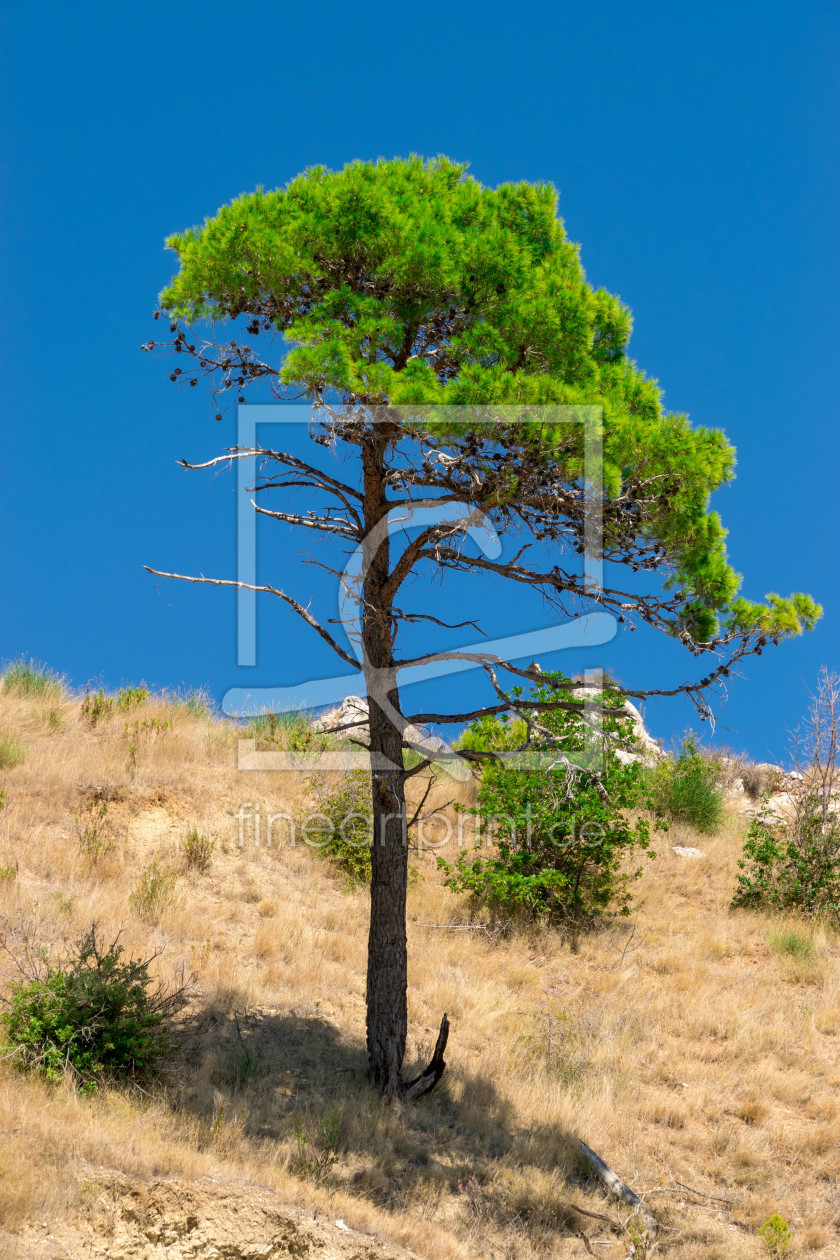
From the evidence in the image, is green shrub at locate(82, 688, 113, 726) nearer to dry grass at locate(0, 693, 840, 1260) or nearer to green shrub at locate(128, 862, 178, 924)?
dry grass at locate(0, 693, 840, 1260)

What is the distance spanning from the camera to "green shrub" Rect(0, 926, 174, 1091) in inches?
287

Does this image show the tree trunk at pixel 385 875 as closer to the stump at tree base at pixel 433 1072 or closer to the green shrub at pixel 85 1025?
the stump at tree base at pixel 433 1072

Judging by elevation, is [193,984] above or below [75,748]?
below

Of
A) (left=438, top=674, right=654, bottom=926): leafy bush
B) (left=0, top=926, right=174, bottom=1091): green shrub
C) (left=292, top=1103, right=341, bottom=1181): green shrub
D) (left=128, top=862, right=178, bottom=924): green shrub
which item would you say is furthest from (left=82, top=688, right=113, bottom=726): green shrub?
(left=292, top=1103, right=341, bottom=1181): green shrub

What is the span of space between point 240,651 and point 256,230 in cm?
A: 418

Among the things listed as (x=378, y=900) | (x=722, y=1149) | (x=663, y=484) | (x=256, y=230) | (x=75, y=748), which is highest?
(x=256, y=230)

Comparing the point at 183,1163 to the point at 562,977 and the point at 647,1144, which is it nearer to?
the point at 647,1144

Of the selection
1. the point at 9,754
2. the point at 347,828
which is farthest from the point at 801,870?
the point at 9,754

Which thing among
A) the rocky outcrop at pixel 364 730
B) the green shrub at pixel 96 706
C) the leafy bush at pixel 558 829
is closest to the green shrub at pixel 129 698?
the green shrub at pixel 96 706

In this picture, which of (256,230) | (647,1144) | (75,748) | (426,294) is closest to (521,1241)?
(647,1144)

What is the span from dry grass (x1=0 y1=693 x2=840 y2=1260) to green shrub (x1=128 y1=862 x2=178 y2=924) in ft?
0.19

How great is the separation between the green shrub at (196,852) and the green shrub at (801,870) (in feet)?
27.5

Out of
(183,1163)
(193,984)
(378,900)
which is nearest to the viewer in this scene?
(183,1163)

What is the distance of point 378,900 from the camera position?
27.4ft
